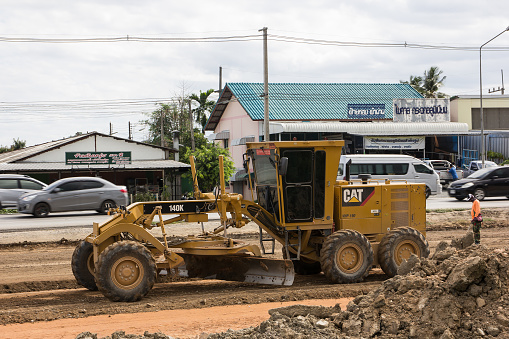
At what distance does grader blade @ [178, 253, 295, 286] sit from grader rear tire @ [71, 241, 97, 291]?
5.06 feet

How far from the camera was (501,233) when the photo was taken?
1900 centimetres

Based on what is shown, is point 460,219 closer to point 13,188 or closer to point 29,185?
point 29,185

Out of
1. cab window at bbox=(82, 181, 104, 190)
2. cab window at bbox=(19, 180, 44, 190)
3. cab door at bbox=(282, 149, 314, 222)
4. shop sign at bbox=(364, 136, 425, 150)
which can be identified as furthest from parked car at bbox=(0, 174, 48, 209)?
shop sign at bbox=(364, 136, 425, 150)

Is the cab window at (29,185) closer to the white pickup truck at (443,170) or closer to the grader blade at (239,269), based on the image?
the grader blade at (239,269)

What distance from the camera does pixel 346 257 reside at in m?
11.0

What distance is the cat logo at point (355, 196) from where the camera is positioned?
11488 millimetres

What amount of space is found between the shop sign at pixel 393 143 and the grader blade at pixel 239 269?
3051cm

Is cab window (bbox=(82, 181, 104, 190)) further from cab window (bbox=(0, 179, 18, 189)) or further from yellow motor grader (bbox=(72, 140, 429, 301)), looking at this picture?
yellow motor grader (bbox=(72, 140, 429, 301))

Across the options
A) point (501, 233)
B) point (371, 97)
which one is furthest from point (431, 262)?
point (371, 97)

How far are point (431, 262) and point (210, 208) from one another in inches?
151

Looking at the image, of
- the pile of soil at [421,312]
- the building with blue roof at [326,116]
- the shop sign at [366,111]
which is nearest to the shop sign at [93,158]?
the building with blue roof at [326,116]

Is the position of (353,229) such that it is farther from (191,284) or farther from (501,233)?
(501,233)

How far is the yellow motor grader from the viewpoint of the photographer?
400 inches

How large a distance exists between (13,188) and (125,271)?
20.7 meters
